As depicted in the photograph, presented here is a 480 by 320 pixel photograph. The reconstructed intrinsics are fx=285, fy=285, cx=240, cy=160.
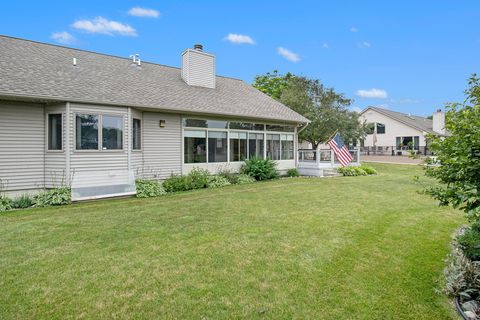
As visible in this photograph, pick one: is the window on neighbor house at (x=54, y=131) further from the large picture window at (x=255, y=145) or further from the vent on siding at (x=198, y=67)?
the large picture window at (x=255, y=145)

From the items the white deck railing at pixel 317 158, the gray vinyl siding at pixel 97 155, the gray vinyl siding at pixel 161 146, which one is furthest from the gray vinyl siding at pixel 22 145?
the white deck railing at pixel 317 158

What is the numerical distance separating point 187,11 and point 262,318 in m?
16.5

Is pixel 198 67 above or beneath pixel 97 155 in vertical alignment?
above

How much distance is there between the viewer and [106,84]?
33.6 feet

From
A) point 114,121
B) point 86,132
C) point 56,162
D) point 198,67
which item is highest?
point 198,67

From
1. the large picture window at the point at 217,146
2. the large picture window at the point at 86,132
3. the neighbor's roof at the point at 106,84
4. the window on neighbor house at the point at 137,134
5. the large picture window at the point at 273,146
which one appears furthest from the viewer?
the large picture window at the point at 273,146

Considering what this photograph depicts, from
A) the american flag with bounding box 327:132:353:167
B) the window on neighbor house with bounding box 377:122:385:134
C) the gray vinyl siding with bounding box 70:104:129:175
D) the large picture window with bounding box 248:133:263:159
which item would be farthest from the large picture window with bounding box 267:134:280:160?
the window on neighbor house with bounding box 377:122:385:134

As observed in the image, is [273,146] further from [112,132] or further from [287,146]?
[112,132]

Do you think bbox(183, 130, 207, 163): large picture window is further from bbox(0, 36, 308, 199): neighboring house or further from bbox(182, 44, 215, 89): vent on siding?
bbox(182, 44, 215, 89): vent on siding

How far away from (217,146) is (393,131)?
3009 centimetres

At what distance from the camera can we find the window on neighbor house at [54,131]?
28.8 feet

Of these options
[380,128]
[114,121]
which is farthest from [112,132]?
[380,128]

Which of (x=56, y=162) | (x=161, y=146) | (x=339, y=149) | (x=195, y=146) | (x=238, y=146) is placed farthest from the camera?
(x=339, y=149)

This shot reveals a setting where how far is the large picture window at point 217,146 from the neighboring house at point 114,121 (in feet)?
0.14
